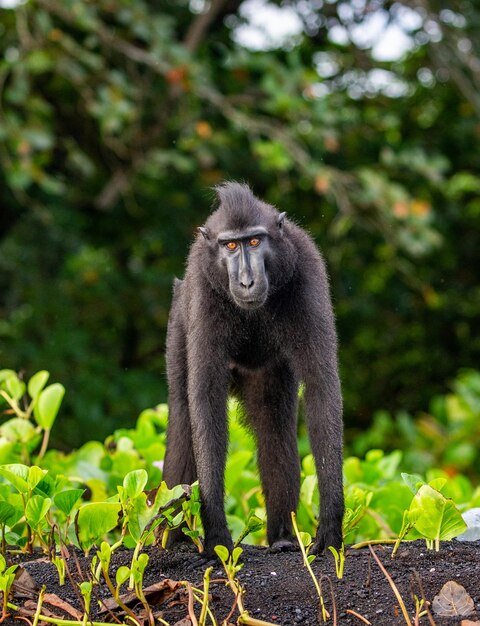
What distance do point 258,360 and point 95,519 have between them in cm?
→ 124

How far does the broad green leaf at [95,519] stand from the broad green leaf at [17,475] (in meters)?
0.22

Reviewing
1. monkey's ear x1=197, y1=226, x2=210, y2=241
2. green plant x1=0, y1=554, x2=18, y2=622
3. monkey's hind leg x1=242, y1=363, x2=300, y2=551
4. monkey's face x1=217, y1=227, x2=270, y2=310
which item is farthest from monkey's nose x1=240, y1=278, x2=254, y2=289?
green plant x1=0, y1=554, x2=18, y2=622

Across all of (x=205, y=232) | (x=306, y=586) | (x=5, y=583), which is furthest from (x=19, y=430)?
(x=306, y=586)

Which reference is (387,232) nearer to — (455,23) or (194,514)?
(455,23)

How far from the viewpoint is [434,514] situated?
329 centimetres

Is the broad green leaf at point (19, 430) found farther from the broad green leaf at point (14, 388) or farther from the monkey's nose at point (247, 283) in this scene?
the monkey's nose at point (247, 283)

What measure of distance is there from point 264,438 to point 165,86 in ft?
20.0

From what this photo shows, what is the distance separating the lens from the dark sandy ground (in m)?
3.01

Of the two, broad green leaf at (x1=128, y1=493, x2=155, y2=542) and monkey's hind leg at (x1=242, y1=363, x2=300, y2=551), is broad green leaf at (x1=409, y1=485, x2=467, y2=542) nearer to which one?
broad green leaf at (x1=128, y1=493, x2=155, y2=542)

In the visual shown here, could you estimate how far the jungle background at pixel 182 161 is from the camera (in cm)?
806

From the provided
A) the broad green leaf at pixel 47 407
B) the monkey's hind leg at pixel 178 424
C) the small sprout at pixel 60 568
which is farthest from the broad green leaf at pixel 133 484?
the broad green leaf at pixel 47 407

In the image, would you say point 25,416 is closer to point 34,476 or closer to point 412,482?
point 34,476

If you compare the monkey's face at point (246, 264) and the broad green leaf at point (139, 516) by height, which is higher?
the monkey's face at point (246, 264)

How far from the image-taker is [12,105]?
883cm
